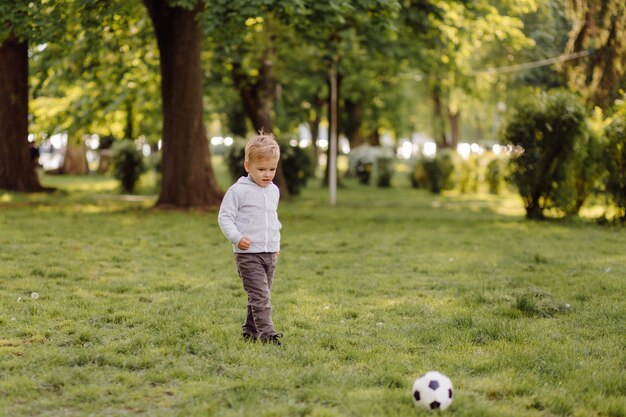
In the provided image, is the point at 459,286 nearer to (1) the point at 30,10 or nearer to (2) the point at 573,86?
(1) the point at 30,10

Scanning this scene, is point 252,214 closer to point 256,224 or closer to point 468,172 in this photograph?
point 256,224

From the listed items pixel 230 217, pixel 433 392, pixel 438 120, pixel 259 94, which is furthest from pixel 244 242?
pixel 438 120

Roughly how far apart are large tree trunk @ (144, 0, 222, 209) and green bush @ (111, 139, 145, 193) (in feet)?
25.9

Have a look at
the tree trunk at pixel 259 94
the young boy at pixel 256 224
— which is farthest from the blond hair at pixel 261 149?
the tree trunk at pixel 259 94

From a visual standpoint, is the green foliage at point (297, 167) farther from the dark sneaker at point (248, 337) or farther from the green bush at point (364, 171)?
the dark sneaker at point (248, 337)

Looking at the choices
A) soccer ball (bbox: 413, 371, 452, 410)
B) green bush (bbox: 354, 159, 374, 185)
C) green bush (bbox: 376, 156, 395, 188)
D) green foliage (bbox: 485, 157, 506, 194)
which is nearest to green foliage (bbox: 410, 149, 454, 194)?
green foliage (bbox: 485, 157, 506, 194)

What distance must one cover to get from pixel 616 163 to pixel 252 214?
35.8 feet

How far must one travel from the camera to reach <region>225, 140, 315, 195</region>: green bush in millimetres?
22141

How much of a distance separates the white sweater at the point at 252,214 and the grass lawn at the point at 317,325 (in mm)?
776

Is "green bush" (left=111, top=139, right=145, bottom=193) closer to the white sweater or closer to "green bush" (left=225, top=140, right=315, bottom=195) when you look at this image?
"green bush" (left=225, top=140, right=315, bottom=195)

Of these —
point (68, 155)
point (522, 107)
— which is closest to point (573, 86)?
point (522, 107)

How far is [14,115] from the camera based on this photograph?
2028 centimetres

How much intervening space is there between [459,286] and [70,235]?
22.2 ft

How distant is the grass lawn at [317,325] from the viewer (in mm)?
4594
